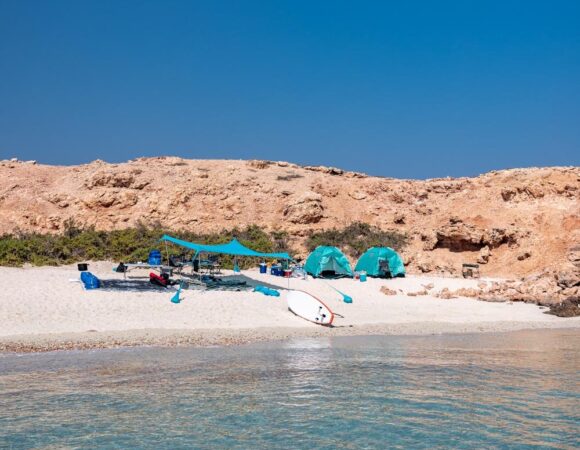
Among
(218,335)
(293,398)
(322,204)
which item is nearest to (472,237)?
(322,204)

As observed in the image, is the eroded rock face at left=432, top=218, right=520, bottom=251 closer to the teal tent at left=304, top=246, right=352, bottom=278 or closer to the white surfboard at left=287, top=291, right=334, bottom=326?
the teal tent at left=304, top=246, right=352, bottom=278

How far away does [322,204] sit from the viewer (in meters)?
38.0

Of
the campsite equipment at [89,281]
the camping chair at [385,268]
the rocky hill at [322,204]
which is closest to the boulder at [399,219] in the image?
the rocky hill at [322,204]

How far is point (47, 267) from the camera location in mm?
21766

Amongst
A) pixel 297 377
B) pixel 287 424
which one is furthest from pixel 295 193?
pixel 287 424

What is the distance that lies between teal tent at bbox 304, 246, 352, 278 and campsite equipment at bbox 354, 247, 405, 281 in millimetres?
1116

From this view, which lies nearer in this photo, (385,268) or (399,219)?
(385,268)

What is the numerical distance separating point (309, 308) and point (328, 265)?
286 inches

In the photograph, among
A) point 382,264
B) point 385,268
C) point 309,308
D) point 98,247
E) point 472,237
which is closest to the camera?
point 309,308

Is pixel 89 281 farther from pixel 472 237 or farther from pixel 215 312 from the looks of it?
pixel 472 237

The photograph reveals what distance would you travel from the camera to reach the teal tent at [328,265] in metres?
23.6

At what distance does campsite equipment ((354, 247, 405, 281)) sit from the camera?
2422cm

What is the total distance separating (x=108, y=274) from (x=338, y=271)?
28.9 feet

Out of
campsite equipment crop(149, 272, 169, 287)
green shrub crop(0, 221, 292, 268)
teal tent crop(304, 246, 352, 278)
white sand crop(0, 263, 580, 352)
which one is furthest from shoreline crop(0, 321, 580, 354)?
green shrub crop(0, 221, 292, 268)
